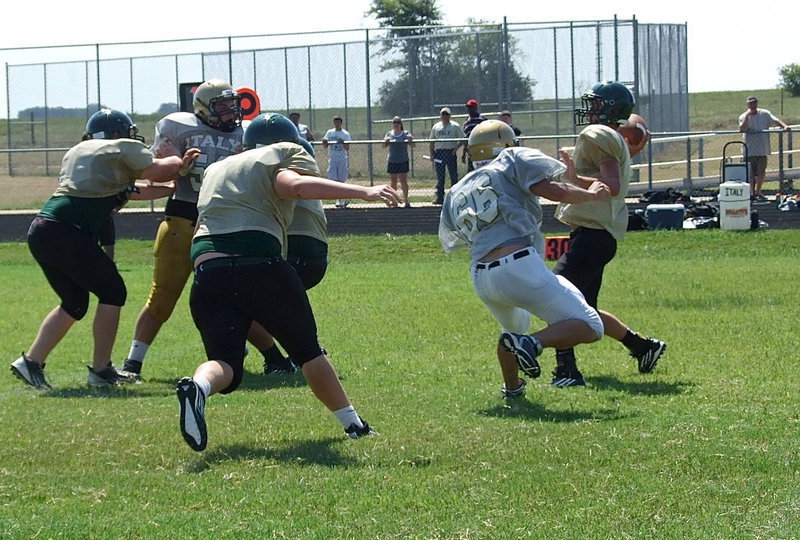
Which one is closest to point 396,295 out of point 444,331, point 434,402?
point 444,331

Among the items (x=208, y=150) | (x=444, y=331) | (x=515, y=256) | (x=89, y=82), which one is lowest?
(x=444, y=331)

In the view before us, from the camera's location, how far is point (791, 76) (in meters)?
67.2

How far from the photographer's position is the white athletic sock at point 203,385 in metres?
6.08

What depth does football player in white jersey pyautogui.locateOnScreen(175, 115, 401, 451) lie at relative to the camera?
251 inches

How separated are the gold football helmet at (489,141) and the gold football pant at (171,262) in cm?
274

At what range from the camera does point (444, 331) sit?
10.9m

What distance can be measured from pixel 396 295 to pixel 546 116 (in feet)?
48.4

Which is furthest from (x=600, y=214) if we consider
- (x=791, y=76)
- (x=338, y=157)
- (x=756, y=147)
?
(x=791, y=76)

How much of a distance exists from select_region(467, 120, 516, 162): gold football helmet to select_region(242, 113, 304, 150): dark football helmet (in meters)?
1.17

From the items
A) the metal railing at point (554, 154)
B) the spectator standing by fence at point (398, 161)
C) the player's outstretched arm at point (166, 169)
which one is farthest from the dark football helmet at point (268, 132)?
the spectator standing by fence at point (398, 161)

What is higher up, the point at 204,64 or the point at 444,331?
the point at 204,64

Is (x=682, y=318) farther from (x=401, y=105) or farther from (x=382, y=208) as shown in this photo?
(x=401, y=105)

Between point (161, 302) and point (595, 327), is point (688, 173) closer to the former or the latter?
point (161, 302)

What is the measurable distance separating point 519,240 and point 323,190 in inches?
56.5
